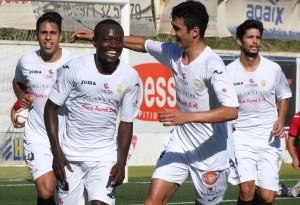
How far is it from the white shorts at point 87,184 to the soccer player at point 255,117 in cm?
326

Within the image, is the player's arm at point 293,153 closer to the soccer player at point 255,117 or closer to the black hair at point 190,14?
the soccer player at point 255,117

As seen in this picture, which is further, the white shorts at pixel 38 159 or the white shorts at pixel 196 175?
the white shorts at pixel 38 159

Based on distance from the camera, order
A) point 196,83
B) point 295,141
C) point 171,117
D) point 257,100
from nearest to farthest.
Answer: point 171,117 → point 196,83 → point 257,100 → point 295,141

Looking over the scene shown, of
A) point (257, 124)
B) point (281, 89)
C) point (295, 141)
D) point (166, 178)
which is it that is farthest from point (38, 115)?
point (295, 141)

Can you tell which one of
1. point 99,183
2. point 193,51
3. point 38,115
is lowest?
point 99,183

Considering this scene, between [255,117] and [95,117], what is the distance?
11.8ft

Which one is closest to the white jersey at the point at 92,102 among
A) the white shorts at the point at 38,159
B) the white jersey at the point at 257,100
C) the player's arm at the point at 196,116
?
the player's arm at the point at 196,116

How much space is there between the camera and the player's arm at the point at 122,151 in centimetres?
873

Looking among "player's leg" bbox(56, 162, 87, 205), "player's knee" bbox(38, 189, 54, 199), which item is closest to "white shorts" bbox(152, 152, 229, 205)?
"player's leg" bbox(56, 162, 87, 205)

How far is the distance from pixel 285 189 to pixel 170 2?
25.7 ft

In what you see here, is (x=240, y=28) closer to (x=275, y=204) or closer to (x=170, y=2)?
(x=275, y=204)

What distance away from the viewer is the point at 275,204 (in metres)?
14.7

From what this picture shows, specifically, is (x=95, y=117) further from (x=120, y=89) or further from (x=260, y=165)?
(x=260, y=165)

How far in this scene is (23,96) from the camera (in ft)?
35.9
